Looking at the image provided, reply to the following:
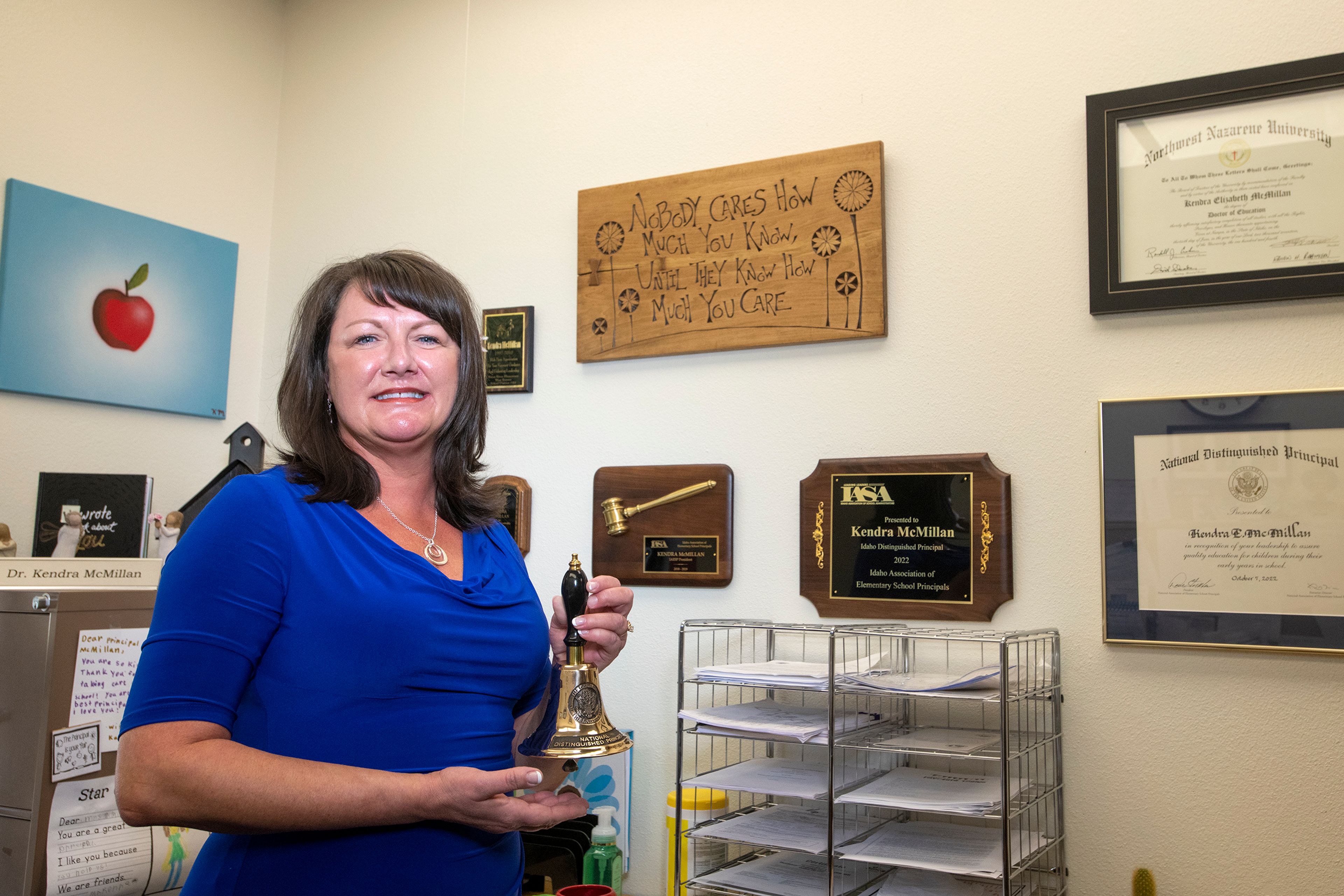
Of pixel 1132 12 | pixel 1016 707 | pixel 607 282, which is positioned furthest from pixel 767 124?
pixel 1016 707

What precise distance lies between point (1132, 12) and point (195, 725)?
1.93m

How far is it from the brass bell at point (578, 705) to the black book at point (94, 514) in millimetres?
1592

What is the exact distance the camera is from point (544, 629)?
3.97ft

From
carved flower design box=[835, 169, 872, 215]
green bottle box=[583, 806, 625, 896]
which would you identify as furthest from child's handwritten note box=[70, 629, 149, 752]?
carved flower design box=[835, 169, 872, 215]

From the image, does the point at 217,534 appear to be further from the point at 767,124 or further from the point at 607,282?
the point at 767,124

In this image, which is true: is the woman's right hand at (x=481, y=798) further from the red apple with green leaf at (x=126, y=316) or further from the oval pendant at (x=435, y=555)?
the red apple with green leaf at (x=126, y=316)

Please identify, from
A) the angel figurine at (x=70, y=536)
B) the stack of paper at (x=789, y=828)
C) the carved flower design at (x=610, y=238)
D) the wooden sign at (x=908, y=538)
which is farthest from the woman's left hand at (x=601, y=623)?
the angel figurine at (x=70, y=536)

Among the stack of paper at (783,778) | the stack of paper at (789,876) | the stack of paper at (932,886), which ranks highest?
the stack of paper at (783,778)

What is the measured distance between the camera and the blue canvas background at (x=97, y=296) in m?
2.18

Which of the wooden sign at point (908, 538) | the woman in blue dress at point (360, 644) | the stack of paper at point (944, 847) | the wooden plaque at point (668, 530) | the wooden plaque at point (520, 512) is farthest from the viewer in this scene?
the wooden plaque at point (520, 512)

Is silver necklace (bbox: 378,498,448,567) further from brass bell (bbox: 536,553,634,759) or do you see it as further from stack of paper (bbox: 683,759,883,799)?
stack of paper (bbox: 683,759,883,799)

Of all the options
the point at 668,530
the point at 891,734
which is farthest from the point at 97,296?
the point at 891,734

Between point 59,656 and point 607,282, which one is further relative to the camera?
point 607,282

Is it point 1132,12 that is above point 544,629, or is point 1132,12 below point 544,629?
above
